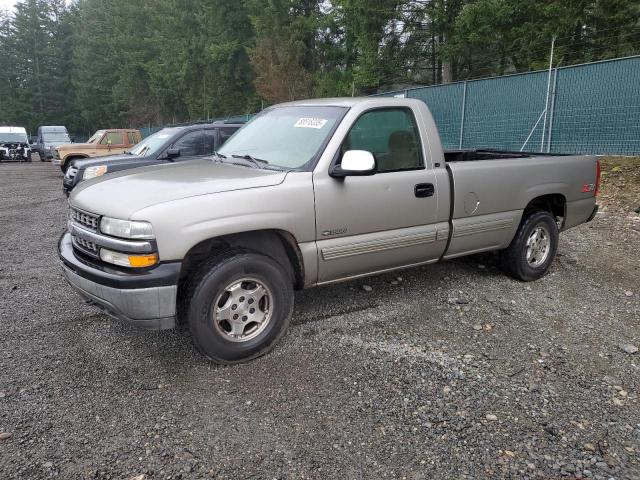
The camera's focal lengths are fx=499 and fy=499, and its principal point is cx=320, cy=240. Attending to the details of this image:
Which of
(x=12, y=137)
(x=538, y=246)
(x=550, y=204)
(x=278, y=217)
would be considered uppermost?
(x=278, y=217)

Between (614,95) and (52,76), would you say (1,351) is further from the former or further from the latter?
(52,76)

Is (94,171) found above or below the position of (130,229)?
below

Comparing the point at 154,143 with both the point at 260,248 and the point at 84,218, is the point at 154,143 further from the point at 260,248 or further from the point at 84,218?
the point at 260,248

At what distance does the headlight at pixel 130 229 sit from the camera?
3041mm

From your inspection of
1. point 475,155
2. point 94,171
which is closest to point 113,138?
point 94,171

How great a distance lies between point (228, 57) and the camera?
3544cm

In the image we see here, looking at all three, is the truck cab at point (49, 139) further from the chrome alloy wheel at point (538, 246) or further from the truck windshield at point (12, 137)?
the chrome alloy wheel at point (538, 246)

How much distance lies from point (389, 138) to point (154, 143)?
671 centimetres

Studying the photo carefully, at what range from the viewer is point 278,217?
137 inches

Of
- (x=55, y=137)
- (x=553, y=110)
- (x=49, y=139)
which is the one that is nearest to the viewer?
(x=553, y=110)

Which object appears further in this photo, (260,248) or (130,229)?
(260,248)

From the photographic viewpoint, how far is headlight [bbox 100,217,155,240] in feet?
9.98

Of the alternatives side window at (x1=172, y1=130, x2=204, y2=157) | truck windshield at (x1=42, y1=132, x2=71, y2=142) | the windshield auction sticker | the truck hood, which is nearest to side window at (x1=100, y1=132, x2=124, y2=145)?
side window at (x1=172, y1=130, x2=204, y2=157)

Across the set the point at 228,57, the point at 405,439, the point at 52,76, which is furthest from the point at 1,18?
the point at 405,439
